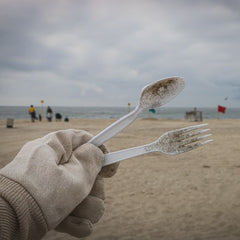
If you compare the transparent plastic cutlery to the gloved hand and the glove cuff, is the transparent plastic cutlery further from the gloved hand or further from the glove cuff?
the glove cuff

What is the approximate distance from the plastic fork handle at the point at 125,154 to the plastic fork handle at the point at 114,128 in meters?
0.07

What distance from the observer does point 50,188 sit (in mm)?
932

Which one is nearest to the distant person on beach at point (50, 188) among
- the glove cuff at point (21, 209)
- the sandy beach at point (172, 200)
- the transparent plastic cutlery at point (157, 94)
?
the glove cuff at point (21, 209)

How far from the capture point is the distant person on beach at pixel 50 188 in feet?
2.78

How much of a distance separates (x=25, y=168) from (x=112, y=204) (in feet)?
10.6

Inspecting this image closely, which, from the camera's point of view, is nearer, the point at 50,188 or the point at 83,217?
the point at 50,188

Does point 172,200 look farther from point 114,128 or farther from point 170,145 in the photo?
point 114,128

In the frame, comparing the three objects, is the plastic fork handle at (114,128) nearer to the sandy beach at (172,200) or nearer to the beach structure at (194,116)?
the sandy beach at (172,200)

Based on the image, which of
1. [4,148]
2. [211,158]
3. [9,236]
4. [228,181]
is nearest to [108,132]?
[9,236]

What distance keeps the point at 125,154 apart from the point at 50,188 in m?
0.33

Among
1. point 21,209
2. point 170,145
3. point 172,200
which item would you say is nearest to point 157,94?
point 170,145

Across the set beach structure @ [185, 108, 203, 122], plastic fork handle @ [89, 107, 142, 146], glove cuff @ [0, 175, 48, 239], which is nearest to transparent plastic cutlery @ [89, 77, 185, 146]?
plastic fork handle @ [89, 107, 142, 146]

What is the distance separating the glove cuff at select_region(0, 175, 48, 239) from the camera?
834 mm

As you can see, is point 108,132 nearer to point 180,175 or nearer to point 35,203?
point 35,203
